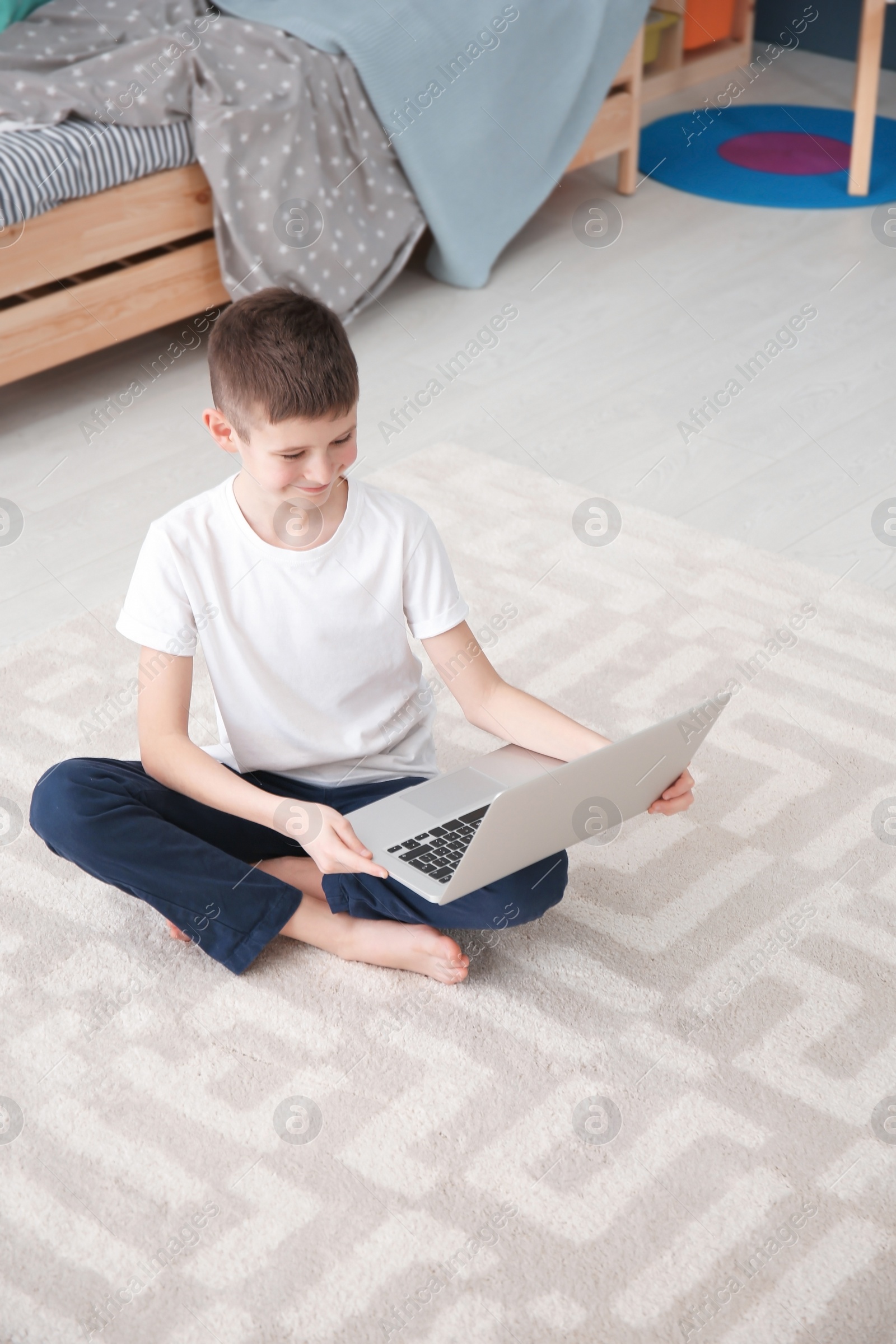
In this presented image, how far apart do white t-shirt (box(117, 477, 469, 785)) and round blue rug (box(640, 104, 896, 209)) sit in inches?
81.8

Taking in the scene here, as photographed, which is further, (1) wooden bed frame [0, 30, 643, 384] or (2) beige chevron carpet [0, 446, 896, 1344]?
(1) wooden bed frame [0, 30, 643, 384]

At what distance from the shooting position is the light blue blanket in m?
2.34

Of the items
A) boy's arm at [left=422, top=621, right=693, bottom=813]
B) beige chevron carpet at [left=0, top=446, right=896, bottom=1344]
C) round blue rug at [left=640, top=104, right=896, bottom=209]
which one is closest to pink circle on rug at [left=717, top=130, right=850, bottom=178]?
round blue rug at [left=640, top=104, right=896, bottom=209]

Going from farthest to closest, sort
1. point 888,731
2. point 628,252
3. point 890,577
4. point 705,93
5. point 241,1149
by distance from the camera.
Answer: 1. point 705,93
2. point 628,252
3. point 890,577
4. point 888,731
5. point 241,1149

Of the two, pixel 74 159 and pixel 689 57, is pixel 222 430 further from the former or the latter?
pixel 689 57

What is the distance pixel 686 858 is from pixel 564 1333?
51 centimetres

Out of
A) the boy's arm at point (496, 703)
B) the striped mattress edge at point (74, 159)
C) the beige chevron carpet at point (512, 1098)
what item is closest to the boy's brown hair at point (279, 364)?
the boy's arm at point (496, 703)

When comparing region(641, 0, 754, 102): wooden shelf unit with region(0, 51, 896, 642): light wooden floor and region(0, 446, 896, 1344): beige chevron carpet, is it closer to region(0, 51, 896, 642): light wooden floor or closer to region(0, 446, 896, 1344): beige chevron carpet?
region(0, 51, 896, 642): light wooden floor

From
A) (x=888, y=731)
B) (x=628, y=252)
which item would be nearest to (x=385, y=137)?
(x=628, y=252)

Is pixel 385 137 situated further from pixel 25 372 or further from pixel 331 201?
pixel 25 372

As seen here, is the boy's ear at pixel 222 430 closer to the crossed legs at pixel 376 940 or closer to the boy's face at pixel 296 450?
the boy's face at pixel 296 450

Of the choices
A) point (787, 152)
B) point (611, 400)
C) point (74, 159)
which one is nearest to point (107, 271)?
point (74, 159)

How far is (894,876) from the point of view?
4.16 ft

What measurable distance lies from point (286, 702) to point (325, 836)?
0.15m
